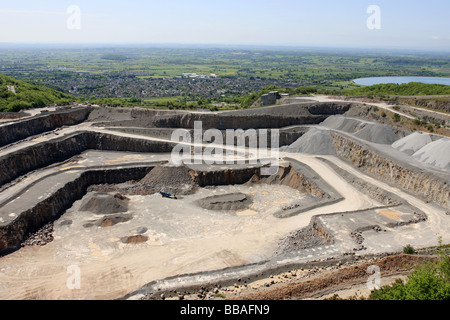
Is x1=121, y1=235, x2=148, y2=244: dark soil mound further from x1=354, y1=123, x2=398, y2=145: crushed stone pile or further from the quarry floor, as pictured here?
x1=354, y1=123, x2=398, y2=145: crushed stone pile

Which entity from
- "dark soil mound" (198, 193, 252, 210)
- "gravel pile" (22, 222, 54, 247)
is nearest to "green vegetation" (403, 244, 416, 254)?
"dark soil mound" (198, 193, 252, 210)

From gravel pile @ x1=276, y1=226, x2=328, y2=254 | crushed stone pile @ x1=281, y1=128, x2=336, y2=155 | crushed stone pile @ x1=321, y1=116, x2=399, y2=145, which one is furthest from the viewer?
crushed stone pile @ x1=281, y1=128, x2=336, y2=155

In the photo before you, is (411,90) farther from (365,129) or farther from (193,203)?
(193,203)

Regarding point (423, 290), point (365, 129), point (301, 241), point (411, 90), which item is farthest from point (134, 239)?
point (411, 90)

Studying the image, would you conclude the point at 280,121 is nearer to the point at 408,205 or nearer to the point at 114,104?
the point at 408,205

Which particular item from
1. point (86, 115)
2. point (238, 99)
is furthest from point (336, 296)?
point (238, 99)

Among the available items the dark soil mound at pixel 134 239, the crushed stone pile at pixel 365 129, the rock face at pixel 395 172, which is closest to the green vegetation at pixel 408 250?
the rock face at pixel 395 172
